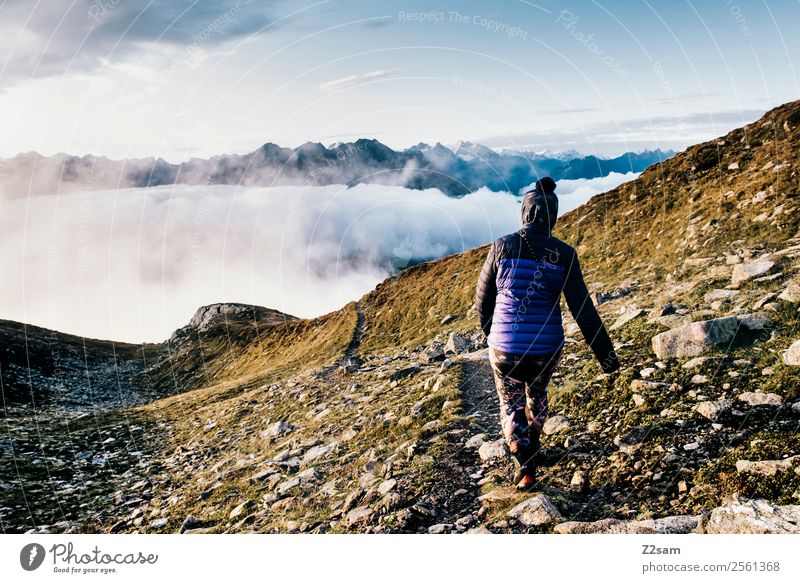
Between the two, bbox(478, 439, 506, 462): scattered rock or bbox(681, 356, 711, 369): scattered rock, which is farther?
bbox(681, 356, 711, 369): scattered rock

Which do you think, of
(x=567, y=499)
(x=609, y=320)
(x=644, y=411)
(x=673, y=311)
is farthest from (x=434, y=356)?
(x=567, y=499)

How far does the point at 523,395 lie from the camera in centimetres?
685

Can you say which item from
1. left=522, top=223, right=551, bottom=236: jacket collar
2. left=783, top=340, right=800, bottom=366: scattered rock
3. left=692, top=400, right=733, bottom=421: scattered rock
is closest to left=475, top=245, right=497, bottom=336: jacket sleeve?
left=522, top=223, right=551, bottom=236: jacket collar

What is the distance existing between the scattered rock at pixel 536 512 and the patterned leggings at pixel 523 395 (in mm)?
581

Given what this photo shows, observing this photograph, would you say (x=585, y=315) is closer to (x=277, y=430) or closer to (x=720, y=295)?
(x=720, y=295)

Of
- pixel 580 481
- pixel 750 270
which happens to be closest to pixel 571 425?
pixel 580 481

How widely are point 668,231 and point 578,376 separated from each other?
36.0ft

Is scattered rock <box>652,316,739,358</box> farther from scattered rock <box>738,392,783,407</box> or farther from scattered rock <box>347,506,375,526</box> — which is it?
scattered rock <box>347,506,375,526</box>

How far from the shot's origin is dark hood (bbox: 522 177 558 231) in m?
6.74

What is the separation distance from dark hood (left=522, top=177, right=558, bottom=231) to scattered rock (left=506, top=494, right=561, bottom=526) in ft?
12.5

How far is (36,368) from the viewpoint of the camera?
1638 inches

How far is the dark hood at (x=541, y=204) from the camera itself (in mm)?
6738

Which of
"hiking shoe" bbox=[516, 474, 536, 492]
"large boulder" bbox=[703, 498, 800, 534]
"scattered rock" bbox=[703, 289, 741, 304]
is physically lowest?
"large boulder" bbox=[703, 498, 800, 534]
